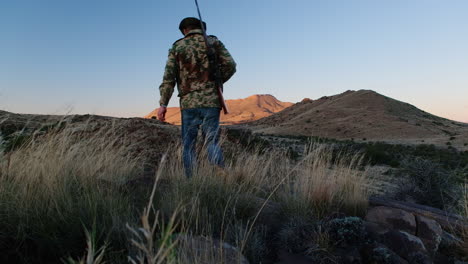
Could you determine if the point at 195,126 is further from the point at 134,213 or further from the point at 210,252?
the point at 210,252

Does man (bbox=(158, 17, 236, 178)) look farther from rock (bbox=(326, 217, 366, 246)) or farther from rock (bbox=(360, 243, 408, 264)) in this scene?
rock (bbox=(360, 243, 408, 264))

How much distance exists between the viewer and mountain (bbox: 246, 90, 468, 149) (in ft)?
105

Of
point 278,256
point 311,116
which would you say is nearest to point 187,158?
point 278,256

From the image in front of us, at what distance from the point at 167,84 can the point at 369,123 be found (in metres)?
35.3

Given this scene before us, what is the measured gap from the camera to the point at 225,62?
446cm

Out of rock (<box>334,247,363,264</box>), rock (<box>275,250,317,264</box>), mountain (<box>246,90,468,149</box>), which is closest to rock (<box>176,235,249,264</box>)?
rock (<box>275,250,317,264</box>)

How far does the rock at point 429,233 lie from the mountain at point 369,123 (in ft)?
78.4

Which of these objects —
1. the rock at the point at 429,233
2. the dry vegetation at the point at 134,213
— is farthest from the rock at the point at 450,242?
the dry vegetation at the point at 134,213

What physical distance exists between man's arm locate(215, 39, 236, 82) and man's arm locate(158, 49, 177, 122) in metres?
0.62

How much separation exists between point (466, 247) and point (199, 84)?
133 inches

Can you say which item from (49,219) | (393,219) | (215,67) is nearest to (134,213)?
(49,219)

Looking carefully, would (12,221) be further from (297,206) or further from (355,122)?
(355,122)

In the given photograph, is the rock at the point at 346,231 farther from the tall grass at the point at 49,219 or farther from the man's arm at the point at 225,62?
the man's arm at the point at 225,62

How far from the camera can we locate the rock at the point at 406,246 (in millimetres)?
2697
